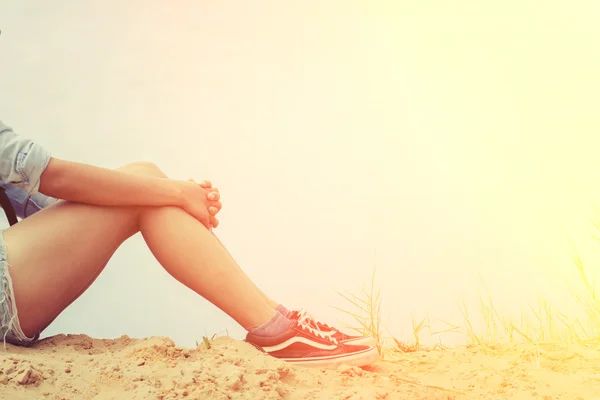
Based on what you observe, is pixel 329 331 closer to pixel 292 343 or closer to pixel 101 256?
pixel 292 343

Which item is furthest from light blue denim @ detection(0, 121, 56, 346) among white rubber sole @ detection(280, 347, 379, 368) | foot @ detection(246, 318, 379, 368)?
white rubber sole @ detection(280, 347, 379, 368)

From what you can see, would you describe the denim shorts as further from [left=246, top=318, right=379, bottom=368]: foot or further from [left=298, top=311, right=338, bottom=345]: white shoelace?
[left=298, top=311, right=338, bottom=345]: white shoelace

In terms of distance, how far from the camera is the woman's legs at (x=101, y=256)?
1894 millimetres

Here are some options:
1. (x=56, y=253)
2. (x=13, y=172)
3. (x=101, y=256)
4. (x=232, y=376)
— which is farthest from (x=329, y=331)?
(x=13, y=172)

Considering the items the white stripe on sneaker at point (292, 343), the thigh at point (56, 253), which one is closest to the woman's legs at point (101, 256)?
the thigh at point (56, 253)

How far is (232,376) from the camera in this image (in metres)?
Answer: 1.68

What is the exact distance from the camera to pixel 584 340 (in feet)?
10.1

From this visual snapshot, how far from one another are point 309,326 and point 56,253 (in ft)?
3.09

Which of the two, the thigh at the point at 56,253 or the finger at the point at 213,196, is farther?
the finger at the point at 213,196

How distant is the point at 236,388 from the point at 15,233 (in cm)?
90

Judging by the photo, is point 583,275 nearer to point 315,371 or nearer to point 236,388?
point 315,371

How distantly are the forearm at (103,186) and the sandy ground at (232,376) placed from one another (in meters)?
0.51

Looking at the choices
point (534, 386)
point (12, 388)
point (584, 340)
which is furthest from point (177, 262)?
point (584, 340)

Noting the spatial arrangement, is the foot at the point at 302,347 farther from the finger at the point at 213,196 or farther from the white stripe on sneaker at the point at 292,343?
the finger at the point at 213,196
